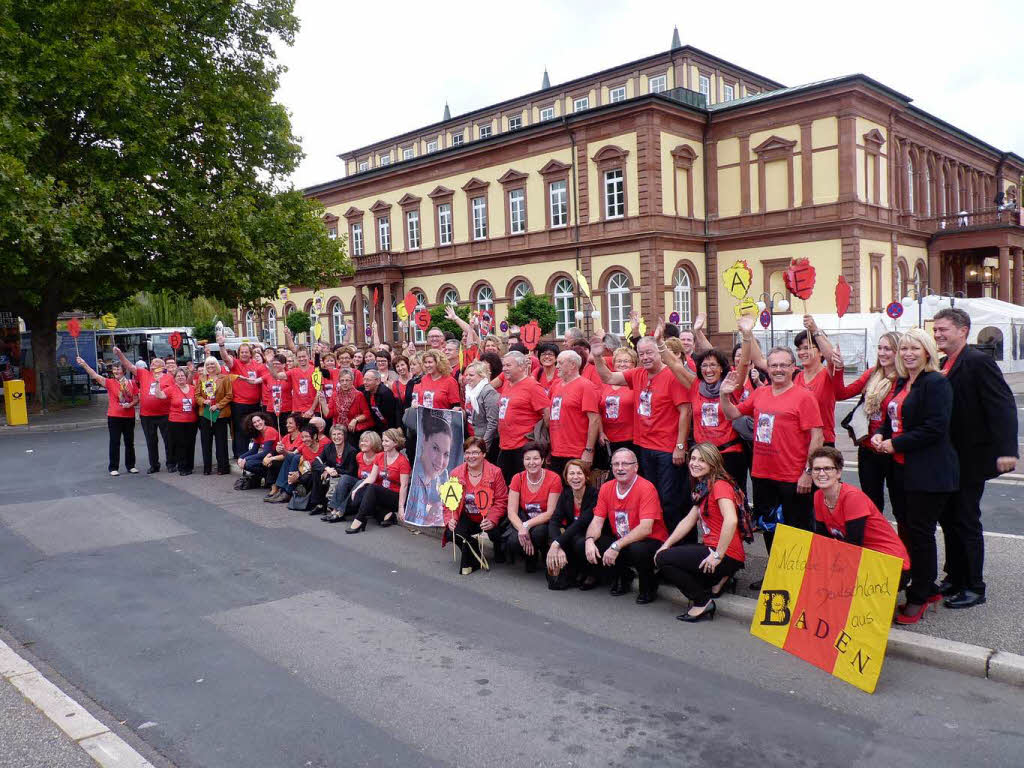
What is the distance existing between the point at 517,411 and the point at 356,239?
44.5 metres

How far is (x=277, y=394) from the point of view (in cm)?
1198

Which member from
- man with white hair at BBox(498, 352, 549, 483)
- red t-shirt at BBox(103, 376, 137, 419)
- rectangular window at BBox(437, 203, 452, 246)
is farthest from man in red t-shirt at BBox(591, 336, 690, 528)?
rectangular window at BBox(437, 203, 452, 246)

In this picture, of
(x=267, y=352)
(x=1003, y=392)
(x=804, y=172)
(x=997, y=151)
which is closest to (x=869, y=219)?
(x=804, y=172)

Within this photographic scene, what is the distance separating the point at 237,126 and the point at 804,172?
22.6 metres

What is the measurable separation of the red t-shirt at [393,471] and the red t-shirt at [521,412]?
1.70 metres

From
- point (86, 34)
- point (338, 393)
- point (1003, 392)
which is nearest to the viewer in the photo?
point (1003, 392)

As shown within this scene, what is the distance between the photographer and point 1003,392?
5574mm

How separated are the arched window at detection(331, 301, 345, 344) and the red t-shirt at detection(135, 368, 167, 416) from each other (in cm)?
3827

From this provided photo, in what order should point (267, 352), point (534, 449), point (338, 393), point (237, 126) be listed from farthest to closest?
point (237, 126)
point (267, 352)
point (338, 393)
point (534, 449)

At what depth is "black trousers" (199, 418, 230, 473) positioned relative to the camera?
12.9 metres

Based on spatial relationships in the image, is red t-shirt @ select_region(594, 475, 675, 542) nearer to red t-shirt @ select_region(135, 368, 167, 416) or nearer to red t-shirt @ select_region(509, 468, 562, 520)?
red t-shirt @ select_region(509, 468, 562, 520)

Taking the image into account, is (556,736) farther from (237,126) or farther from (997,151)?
(997,151)

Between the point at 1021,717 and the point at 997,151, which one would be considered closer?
the point at 1021,717

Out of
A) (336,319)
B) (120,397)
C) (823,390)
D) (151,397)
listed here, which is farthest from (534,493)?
(336,319)
